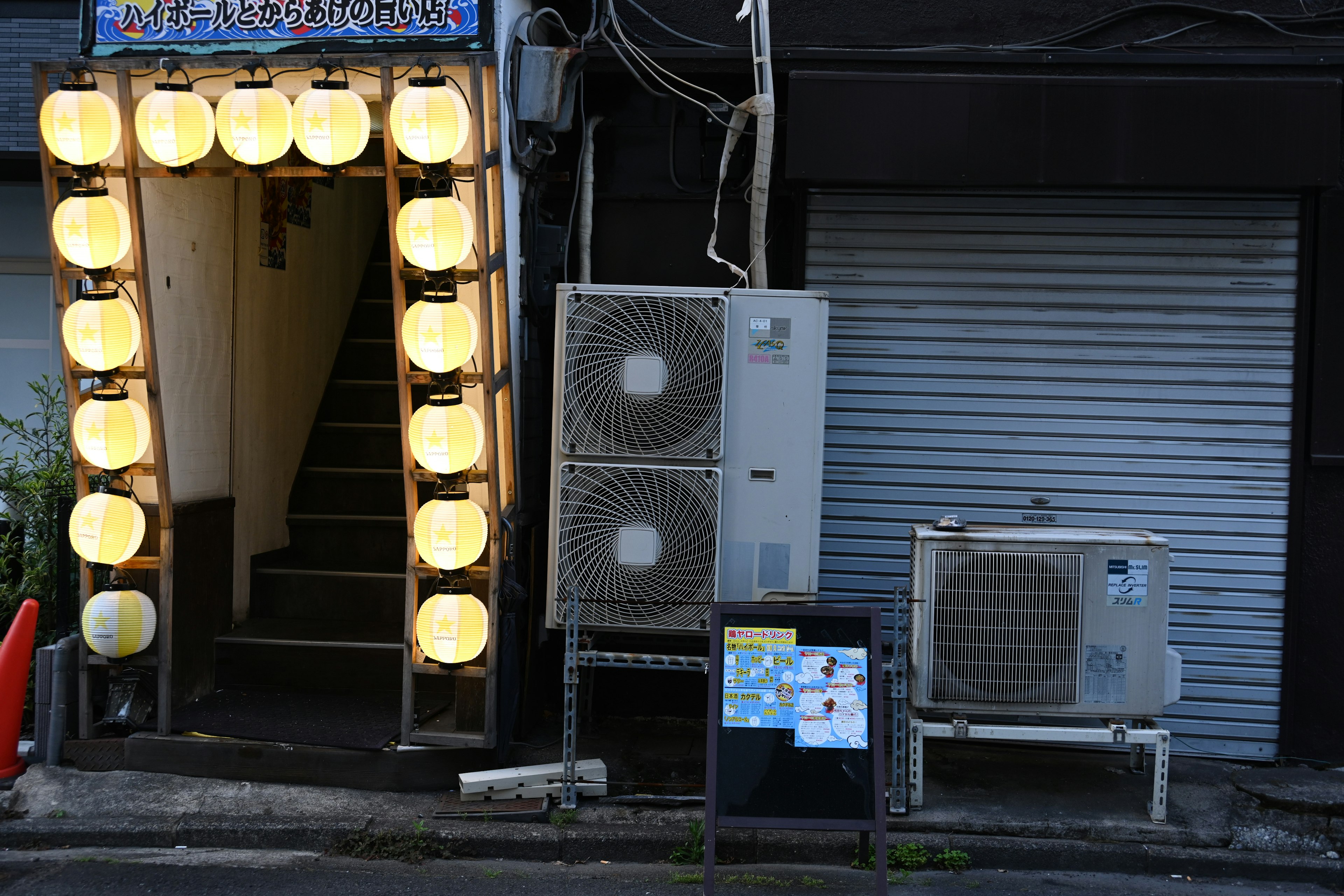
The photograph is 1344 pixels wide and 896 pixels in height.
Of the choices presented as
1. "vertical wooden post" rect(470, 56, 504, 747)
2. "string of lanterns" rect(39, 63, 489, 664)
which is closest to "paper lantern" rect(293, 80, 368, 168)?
"string of lanterns" rect(39, 63, 489, 664)

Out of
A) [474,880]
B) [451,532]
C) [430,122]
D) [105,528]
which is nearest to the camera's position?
[474,880]

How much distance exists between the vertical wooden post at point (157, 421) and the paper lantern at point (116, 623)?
4.3 inches

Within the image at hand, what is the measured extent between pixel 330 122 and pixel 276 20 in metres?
0.81

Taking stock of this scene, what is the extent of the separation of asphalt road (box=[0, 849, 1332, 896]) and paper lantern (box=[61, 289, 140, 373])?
2674mm

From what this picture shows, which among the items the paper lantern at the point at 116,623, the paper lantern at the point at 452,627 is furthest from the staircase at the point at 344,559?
the paper lantern at the point at 452,627

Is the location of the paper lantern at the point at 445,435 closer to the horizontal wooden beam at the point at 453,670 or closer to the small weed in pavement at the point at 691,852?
the horizontal wooden beam at the point at 453,670

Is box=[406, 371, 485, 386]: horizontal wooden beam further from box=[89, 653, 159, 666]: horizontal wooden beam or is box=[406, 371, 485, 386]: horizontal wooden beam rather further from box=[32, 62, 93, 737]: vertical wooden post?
Result: box=[89, 653, 159, 666]: horizontal wooden beam

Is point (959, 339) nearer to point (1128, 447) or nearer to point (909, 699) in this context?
point (1128, 447)

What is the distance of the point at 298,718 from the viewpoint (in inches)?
257

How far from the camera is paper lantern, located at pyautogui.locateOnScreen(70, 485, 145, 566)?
604 cm

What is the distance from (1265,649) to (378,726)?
561cm

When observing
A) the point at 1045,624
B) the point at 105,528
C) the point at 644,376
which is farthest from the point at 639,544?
the point at 105,528

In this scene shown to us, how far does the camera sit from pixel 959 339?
A: 693cm

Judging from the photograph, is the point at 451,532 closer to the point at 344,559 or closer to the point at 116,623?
the point at 116,623
